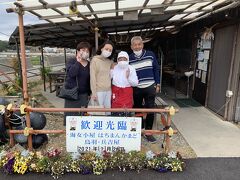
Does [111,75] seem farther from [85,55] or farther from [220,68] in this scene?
[220,68]

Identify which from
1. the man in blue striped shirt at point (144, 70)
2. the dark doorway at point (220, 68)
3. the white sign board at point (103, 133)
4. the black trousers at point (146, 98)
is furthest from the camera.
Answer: the dark doorway at point (220, 68)

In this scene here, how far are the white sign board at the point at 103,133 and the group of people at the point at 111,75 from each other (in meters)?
0.37

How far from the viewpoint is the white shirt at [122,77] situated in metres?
3.63

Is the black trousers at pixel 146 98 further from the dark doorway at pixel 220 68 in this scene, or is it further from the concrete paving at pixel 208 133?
the dark doorway at pixel 220 68

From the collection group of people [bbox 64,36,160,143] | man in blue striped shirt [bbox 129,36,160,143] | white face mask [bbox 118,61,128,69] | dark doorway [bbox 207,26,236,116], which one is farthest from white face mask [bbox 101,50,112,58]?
dark doorway [bbox 207,26,236,116]

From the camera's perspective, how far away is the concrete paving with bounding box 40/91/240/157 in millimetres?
3834

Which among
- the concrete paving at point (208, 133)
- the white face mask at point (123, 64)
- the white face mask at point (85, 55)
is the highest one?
the white face mask at point (85, 55)

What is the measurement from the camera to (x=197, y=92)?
284 inches

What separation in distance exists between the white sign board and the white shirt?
0.65 m

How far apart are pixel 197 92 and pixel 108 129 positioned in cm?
473

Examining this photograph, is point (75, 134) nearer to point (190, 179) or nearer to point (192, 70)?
point (190, 179)

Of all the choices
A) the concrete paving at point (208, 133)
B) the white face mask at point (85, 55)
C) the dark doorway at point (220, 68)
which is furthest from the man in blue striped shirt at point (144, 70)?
the dark doorway at point (220, 68)

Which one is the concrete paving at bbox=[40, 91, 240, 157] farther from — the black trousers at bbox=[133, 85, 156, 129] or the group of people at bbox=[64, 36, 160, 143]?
the group of people at bbox=[64, 36, 160, 143]

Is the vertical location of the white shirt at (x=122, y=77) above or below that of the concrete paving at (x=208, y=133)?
above
